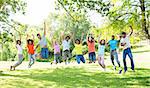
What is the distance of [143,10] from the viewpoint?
61.2 feet

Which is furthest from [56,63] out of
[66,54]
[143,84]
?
[143,84]

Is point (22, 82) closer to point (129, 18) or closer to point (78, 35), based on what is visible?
point (129, 18)

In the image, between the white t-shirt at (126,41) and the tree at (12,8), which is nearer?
the white t-shirt at (126,41)

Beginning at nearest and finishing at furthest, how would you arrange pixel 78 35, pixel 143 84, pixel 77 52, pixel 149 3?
1. pixel 143 84
2. pixel 149 3
3. pixel 77 52
4. pixel 78 35

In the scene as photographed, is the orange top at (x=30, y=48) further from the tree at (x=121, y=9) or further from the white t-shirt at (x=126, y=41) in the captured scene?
the white t-shirt at (x=126, y=41)

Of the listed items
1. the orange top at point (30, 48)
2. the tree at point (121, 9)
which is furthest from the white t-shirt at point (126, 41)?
the orange top at point (30, 48)

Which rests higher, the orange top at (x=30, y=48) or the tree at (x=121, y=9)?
the tree at (x=121, y=9)

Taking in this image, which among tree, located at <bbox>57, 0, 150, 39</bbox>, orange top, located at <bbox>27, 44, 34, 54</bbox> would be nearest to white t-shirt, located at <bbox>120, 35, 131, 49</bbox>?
tree, located at <bbox>57, 0, 150, 39</bbox>

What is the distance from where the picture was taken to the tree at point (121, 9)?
1858 cm

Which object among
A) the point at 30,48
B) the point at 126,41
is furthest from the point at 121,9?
the point at 30,48

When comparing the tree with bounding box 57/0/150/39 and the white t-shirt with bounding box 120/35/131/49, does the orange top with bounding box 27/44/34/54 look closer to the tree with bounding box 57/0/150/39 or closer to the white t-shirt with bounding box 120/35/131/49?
the tree with bounding box 57/0/150/39

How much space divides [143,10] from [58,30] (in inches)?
3197

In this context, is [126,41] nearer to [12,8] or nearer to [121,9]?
[121,9]

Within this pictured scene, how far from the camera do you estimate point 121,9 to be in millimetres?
19297
